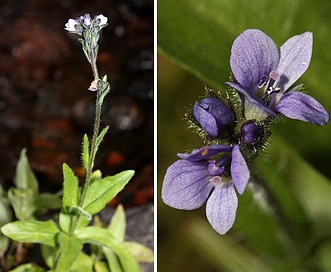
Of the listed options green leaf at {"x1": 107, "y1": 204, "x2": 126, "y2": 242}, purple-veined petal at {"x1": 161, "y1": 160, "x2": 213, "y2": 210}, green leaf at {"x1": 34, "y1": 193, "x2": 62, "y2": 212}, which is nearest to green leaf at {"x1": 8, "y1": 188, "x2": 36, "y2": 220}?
green leaf at {"x1": 34, "y1": 193, "x2": 62, "y2": 212}

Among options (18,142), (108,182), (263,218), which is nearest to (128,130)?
(18,142)

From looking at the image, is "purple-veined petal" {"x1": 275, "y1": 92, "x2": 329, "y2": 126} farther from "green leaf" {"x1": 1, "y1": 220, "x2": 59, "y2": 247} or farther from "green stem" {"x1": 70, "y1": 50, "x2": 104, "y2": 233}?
"green leaf" {"x1": 1, "y1": 220, "x2": 59, "y2": 247}

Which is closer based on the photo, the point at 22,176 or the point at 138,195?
the point at 22,176

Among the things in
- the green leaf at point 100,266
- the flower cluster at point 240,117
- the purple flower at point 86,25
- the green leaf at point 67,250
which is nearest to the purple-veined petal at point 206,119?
the flower cluster at point 240,117

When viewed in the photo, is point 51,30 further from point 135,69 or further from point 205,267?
point 205,267

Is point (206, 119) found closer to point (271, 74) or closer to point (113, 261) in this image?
point (271, 74)
